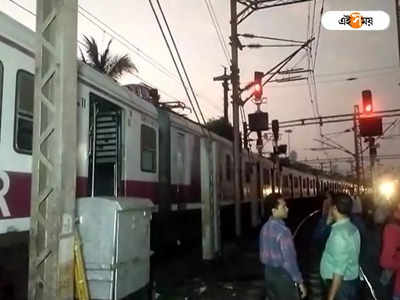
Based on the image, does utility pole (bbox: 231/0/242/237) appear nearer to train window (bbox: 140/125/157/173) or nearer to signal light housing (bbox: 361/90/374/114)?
signal light housing (bbox: 361/90/374/114)

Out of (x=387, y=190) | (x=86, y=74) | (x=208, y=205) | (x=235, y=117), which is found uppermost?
(x=235, y=117)

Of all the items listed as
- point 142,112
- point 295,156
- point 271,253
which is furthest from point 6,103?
point 295,156

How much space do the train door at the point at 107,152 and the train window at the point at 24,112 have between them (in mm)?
2893

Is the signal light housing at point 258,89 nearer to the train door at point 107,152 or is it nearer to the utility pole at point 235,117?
the utility pole at point 235,117

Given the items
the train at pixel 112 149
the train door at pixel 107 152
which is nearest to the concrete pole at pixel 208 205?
the train at pixel 112 149

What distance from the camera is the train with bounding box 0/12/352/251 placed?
609cm

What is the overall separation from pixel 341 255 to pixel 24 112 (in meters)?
4.00

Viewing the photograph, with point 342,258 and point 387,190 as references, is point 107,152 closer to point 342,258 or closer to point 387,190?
point 342,258

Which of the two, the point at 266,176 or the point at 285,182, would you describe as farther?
the point at 285,182

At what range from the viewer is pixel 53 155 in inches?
223

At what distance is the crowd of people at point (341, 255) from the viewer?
16.9ft

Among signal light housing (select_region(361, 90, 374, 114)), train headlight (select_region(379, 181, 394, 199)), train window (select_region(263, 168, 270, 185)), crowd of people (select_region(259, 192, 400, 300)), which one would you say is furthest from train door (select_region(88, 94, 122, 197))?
train window (select_region(263, 168, 270, 185))

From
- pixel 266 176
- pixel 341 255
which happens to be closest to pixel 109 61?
pixel 266 176

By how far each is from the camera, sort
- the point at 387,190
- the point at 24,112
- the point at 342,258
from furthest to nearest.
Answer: the point at 387,190, the point at 24,112, the point at 342,258
